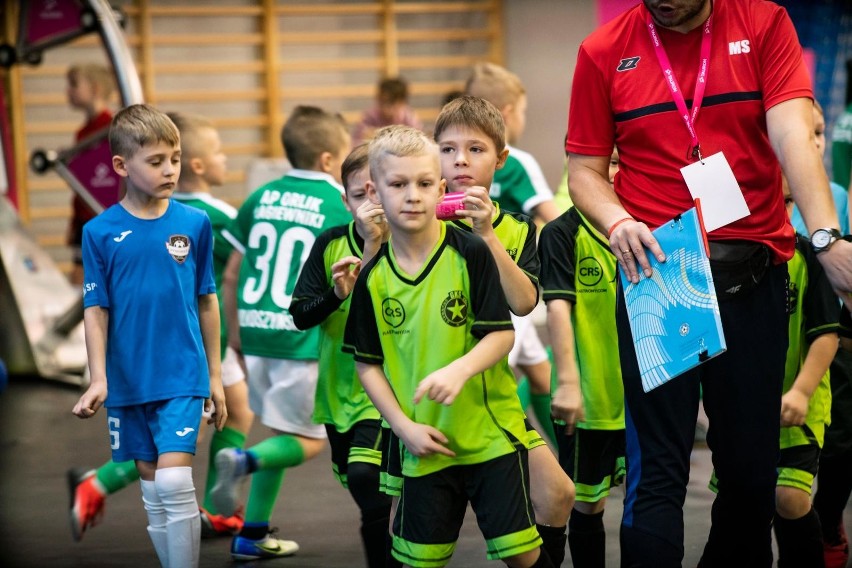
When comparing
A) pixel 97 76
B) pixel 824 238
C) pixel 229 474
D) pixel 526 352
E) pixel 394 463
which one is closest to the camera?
pixel 824 238

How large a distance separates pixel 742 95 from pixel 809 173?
238 mm

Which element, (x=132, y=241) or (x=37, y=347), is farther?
(x=37, y=347)

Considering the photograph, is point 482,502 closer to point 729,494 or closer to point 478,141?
point 729,494

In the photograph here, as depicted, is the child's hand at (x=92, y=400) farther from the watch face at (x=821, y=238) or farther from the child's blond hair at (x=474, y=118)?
the watch face at (x=821, y=238)

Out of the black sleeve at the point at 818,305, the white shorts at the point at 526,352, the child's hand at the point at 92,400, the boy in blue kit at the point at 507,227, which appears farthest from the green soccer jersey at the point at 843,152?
the child's hand at the point at 92,400

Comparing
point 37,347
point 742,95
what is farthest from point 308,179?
point 37,347

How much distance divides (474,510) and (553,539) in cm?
55

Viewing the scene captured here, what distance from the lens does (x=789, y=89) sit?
2824mm

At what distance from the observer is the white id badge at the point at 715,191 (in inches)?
112

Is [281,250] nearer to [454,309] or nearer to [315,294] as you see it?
[315,294]

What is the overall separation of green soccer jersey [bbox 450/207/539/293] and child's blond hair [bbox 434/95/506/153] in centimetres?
23

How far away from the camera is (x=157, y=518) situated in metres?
3.67

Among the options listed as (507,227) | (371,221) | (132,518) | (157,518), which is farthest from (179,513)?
(132,518)

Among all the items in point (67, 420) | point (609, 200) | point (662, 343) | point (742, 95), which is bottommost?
point (67, 420)
